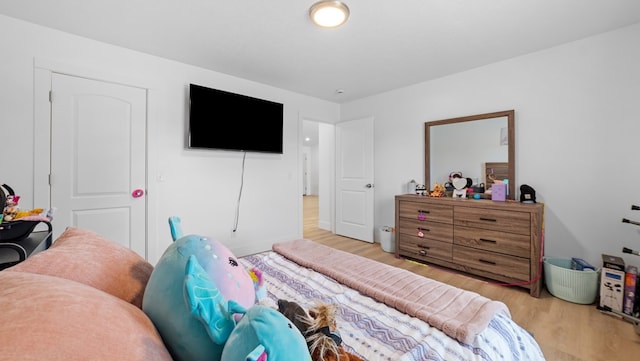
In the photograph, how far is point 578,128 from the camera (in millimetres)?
2471

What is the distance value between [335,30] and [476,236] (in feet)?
8.43

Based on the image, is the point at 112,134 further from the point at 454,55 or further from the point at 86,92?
the point at 454,55

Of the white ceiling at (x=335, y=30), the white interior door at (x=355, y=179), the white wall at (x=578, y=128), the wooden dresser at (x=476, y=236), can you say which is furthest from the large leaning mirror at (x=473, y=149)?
the white interior door at (x=355, y=179)

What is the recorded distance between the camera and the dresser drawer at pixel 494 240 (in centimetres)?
243

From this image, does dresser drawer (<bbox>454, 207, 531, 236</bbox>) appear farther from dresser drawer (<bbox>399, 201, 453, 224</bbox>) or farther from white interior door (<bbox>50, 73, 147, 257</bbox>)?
white interior door (<bbox>50, 73, 147, 257</bbox>)

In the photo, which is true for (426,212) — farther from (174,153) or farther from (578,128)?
(174,153)

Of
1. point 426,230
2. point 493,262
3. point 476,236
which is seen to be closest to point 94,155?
point 426,230

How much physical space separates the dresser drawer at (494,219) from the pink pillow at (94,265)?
116 inches

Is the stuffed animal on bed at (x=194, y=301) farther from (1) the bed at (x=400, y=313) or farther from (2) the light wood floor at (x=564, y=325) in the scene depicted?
(2) the light wood floor at (x=564, y=325)

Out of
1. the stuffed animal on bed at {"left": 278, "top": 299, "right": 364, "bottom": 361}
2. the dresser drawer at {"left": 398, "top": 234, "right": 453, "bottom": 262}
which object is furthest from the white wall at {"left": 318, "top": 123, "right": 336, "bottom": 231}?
the stuffed animal on bed at {"left": 278, "top": 299, "right": 364, "bottom": 361}

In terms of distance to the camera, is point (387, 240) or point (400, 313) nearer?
point (400, 313)

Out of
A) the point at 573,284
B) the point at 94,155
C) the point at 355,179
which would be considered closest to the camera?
the point at 573,284

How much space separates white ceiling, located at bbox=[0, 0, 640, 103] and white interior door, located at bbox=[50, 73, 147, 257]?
21.5 inches

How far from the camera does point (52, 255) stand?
30.7 inches
